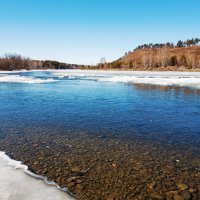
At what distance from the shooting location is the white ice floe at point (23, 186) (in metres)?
4.40

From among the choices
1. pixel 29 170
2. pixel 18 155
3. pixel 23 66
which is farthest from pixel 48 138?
pixel 23 66

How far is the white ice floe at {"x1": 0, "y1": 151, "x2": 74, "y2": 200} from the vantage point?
4402mm

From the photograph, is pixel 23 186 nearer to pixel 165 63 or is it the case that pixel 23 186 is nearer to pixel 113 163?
pixel 113 163

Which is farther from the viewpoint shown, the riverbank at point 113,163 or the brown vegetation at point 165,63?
the brown vegetation at point 165,63

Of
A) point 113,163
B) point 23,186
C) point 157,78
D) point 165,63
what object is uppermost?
point 165,63

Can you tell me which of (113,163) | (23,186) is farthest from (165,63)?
(23,186)

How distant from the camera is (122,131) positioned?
350 inches

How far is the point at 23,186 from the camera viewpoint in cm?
479

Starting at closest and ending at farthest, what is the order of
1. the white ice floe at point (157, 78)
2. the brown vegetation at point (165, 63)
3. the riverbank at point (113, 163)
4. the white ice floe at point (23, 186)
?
the white ice floe at point (23, 186) → the riverbank at point (113, 163) → the white ice floe at point (157, 78) → the brown vegetation at point (165, 63)

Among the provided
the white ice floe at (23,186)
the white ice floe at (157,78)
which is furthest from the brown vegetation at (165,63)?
the white ice floe at (23,186)

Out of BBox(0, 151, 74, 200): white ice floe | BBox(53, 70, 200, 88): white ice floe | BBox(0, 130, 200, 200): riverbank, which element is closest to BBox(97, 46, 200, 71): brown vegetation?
Answer: BBox(53, 70, 200, 88): white ice floe

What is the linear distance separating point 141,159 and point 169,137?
227cm

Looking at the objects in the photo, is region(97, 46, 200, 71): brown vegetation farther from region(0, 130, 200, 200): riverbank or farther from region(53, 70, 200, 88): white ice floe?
region(0, 130, 200, 200): riverbank

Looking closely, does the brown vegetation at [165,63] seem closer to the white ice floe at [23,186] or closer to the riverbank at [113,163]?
the riverbank at [113,163]
